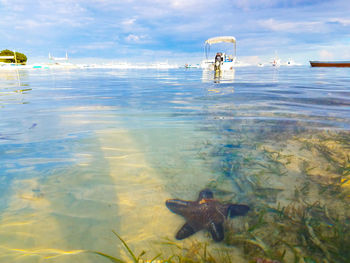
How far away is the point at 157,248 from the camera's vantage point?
1854 mm

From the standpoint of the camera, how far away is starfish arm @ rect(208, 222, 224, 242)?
6.19 ft

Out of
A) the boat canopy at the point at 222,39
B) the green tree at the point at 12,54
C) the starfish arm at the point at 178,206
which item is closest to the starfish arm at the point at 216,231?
the starfish arm at the point at 178,206

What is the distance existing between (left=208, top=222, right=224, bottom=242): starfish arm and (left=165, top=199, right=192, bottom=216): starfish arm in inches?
12.3

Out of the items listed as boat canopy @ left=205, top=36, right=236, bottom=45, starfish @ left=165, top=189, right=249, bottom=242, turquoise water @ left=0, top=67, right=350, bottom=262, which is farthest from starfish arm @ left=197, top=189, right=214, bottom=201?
boat canopy @ left=205, top=36, right=236, bottom=45

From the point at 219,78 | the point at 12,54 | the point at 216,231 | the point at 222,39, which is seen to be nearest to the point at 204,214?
the point at 216,231

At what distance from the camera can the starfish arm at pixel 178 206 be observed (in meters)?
2.14

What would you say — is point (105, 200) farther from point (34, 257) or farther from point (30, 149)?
point (30, 149)

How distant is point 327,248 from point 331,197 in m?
0.92

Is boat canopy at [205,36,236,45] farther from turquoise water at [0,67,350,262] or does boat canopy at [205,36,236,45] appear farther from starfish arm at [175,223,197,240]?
starfish arm at [175,223,197,240]

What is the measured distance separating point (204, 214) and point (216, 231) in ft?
0.60

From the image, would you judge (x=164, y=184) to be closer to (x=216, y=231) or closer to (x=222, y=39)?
(x=216, y=231)

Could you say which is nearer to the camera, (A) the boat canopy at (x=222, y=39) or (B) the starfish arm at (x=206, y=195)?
(B) the starfish arm at (x=206, y=195)

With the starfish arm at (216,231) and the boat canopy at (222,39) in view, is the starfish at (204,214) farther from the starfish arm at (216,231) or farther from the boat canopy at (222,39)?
the boat canopy at (222,39)

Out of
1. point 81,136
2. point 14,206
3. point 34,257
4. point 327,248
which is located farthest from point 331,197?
point 81,136
